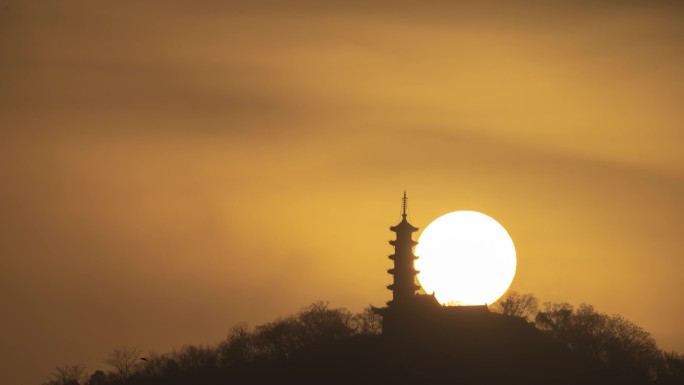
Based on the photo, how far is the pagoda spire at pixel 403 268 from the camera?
131500 millimetres

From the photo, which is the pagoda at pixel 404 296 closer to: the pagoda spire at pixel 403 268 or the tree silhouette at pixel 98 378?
the pagoda spire at pixel 403 268

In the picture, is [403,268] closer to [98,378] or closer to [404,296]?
[404,296]

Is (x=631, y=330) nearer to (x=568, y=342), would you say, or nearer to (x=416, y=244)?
(x=568, y=342)

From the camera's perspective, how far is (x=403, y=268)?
132250 millimetres

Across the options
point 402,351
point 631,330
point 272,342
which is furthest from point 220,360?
point 631,330

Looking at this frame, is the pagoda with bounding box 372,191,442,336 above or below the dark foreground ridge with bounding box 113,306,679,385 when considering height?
above

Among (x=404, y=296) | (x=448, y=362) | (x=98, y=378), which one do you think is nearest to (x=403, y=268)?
(x=404, y=296)

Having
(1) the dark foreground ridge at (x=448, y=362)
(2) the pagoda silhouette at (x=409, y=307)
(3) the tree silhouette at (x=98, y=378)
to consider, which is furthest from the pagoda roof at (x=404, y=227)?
(3) the tree silhouette at (x=98, y=378)

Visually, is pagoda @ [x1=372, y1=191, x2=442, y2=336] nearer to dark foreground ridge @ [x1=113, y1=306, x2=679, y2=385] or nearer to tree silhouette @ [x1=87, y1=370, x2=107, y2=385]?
dark foreground ridge @ [x1=113, y1=306, x2=679, y2=385]

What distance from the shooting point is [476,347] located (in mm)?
123562

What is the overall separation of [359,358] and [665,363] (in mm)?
28802

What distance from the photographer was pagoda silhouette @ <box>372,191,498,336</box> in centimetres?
12731

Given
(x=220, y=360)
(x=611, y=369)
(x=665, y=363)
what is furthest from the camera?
(x=220, y=360)

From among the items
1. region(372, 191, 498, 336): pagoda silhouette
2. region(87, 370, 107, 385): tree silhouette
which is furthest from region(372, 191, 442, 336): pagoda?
region(87, 370, 107, 385): tree silhouette
